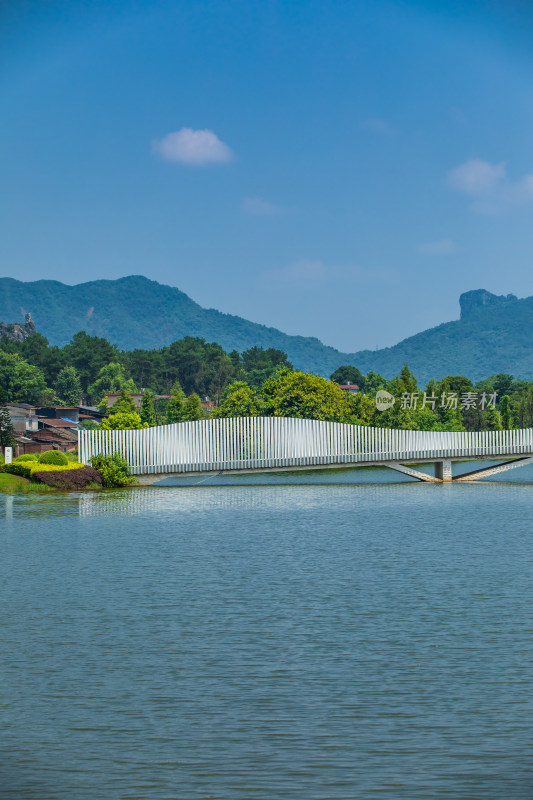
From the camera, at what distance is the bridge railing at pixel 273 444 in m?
48.4

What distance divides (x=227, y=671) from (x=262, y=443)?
1453 inches

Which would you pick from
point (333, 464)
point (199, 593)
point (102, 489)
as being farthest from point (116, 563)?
point (333, 464)

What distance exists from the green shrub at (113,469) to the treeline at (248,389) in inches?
1185

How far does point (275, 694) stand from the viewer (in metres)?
12.4

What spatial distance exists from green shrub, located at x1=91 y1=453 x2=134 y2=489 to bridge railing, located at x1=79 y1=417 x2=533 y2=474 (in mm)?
516

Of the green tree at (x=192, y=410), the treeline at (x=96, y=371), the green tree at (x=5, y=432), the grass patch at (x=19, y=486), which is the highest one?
the treeline at (x=96, y=371)

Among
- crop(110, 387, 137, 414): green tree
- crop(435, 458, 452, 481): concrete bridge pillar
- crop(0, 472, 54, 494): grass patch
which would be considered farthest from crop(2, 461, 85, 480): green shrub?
crop(110, 387, 137, 414): green tree

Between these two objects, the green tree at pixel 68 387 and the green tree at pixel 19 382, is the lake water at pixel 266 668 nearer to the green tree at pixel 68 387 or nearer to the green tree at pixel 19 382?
the green tree at pixel 19 382

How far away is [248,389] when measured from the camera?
86.5 metres

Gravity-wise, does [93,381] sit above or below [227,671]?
above

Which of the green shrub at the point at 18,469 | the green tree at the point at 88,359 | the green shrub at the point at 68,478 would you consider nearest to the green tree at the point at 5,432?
the green shrub at the point at 18,469

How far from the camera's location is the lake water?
9.90 metres

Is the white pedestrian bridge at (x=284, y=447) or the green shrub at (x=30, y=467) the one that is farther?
the white pedestrian bridge at (x=284, y=447)

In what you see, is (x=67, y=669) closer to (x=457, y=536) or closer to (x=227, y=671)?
(x=227, y=671)
